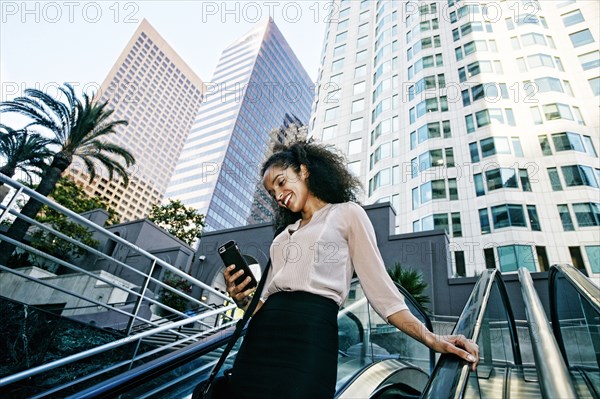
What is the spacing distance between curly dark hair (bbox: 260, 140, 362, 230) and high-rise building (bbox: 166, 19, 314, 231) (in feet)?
205

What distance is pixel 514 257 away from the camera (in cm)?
1983

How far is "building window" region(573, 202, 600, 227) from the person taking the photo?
20250 millimetres

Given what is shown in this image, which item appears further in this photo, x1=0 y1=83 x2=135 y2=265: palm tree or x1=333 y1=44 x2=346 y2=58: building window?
x1=333 y1=44 x2=346 y2=58: building window

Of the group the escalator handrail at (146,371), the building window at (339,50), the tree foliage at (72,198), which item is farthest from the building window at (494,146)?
the tree foliage at (72,198)

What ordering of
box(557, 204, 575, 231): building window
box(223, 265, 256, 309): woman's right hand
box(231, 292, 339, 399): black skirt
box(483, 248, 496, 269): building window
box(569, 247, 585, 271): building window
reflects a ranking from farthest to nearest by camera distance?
box(557, 204, 575, 231): building window
box(483, 248, 496, 269): building window
box(569, 247, 585, 271): building window
box(223, 265, 256, 309): woman's right hand
box(231, 292, 339, 399): black skirt

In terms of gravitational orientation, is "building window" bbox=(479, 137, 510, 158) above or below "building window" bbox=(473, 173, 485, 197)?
above

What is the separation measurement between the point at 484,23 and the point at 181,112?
10921 cm

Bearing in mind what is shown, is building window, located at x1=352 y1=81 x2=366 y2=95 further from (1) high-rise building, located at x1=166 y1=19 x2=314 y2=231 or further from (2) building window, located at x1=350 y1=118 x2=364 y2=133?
(1) high-rise building, located at x1=166 y1=19 x2=314 y2=231

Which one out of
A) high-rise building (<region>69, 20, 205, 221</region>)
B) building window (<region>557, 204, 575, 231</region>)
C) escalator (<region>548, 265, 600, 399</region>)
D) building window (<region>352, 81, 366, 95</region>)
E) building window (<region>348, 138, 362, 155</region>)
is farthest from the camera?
high-rise building (<region>69, 20, 205, 221</region>)

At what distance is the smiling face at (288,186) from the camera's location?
1646 millimetres

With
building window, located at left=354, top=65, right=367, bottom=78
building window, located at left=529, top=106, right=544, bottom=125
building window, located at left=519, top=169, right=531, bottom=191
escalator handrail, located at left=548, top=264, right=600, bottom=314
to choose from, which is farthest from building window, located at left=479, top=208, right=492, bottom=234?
escalator handrail, located at left=548, top=264, right=600, bottom=314

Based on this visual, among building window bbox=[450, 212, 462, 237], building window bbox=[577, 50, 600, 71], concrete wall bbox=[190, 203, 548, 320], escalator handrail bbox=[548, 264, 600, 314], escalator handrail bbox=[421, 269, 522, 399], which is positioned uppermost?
building window bbox=[577, 50, 600, 71]

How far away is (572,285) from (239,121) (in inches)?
3417

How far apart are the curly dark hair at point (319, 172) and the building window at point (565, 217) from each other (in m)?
25.5
